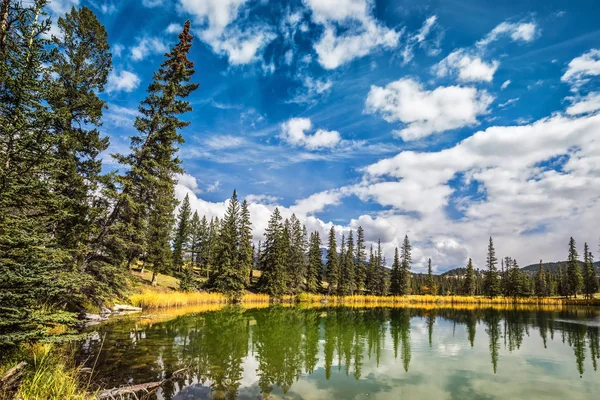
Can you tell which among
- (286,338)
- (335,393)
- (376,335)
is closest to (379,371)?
(335,393)

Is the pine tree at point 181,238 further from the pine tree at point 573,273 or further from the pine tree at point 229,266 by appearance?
the pine tree at point 573,273

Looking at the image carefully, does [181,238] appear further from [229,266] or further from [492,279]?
[492,279]

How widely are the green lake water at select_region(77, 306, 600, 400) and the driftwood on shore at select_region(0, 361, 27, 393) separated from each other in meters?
3.24

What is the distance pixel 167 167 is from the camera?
2294 centimetres

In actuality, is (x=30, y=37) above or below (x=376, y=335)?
above

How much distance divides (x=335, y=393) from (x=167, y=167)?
18.5m

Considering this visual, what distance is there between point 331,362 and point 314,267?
67.4 metres

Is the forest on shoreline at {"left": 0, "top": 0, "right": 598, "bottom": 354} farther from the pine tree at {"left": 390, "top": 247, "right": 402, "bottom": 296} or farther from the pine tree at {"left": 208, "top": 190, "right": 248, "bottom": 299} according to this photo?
the pine tree at {"left": 390, "top": 247, "right": 402, "bottom": 296}

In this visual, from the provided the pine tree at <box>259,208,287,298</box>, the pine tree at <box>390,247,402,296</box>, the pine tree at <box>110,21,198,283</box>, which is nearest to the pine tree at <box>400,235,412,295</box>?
the pine tree at <box>390,247,402,296</box>

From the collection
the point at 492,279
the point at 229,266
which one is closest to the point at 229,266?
the point at 229,266

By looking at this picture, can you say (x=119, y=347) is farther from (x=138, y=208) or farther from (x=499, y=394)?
(x=499, y=394)

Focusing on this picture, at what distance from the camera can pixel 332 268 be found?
81.4 metres

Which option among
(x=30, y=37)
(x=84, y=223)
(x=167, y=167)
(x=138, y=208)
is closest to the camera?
Answer: (x=30, y=37)

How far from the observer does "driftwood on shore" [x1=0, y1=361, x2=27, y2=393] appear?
603 cm
